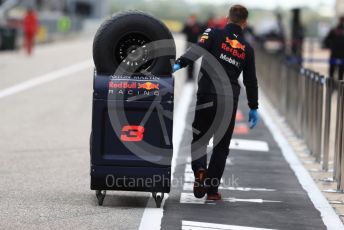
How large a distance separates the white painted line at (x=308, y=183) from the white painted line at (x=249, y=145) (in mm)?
251

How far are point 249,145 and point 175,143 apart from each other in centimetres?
117

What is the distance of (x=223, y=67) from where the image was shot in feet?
34.6

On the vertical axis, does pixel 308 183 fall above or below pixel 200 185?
below

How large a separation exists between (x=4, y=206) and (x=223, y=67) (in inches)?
95.5

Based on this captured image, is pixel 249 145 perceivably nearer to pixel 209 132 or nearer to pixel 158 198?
pixel 209 132

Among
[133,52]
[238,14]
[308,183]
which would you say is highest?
[238,14]

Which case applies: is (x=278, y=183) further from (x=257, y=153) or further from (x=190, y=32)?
(x=190, y=32)

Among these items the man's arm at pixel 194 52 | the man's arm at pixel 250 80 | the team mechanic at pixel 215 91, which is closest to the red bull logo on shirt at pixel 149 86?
the man's arm at pixel 194 52

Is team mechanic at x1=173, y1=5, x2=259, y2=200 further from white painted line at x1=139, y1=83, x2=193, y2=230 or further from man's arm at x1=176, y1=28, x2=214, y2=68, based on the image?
white painted line at x1=139, y1=83, x2=193, y2=230

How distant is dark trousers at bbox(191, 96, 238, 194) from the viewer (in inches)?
412

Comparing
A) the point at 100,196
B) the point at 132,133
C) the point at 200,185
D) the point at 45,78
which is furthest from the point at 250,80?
the point at 45,78

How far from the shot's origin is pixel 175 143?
15.7m

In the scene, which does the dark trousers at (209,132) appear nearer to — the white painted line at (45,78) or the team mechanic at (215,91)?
the team mechanic at (215,91)

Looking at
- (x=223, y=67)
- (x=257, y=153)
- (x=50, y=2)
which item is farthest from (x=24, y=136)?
(x=50, y=2)
